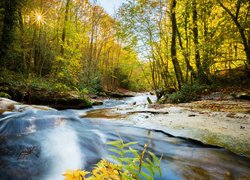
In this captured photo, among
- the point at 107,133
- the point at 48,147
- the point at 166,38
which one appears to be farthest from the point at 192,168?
the point at 166,38

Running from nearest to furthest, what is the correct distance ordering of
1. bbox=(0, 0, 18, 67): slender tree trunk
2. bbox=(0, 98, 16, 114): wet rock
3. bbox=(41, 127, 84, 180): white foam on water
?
1. bbox=(41, 127, 84, 180): white foam on water
2. bbox=(0, 98, 16, 114): wet rock
3. bbox=(0, 0, 18, 67): slender tree trunk

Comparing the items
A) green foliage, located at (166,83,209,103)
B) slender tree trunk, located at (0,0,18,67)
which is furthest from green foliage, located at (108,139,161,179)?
slender tree trunk, located at (0,0,18,67)

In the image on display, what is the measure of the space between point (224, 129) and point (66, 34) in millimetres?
17351

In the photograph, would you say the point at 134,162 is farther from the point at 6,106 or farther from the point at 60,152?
the point at 6,106

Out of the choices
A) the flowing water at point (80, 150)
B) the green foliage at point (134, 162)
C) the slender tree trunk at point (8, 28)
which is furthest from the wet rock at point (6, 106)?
the green foliage at point (134, 162)

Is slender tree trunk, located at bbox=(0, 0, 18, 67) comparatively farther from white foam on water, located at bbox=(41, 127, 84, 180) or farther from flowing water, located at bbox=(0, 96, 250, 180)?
white foam on water, located at bbox=(41, 127, 84, 180)

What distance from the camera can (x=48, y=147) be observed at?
4.29 metres

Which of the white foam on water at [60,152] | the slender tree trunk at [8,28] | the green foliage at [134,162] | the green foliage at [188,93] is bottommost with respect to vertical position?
the white foam on water at [60,152]

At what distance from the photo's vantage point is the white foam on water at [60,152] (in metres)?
3.25

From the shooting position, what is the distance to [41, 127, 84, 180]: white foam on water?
10.7ft

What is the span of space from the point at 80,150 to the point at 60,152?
1.28ft

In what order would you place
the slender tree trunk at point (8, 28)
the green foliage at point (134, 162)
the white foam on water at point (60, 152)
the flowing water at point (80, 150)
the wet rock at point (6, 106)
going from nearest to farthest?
the green foliage at point (134, 162), the flowing water at point (80, 150), the white foam on water at point (60, 152), the wet rock at point (6, 106), the slender tree trunk at point (8, 28)

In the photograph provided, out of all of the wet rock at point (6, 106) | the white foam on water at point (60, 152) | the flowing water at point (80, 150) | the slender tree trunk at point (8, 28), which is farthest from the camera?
the slender tree trunk at point (8, 28)

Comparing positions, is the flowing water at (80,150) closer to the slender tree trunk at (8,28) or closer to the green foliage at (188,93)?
the green foliage at (188,93)
